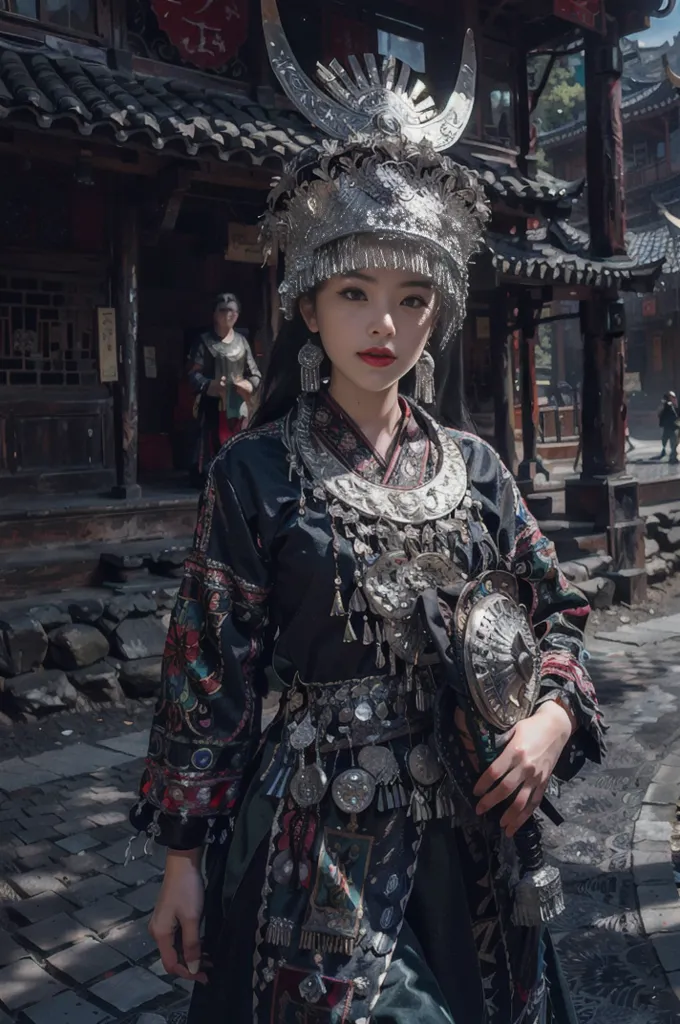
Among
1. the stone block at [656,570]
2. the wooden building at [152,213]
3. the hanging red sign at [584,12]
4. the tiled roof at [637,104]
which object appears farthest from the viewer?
the tiled roof at [637,104]

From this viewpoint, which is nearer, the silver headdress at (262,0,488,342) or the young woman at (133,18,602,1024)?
the young woman at (133,18,602,1024)

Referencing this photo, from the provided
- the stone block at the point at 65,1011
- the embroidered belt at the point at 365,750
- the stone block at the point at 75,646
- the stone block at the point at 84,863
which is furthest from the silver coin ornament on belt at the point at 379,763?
the stone block at the point at 75,646

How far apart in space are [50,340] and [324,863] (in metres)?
8.23

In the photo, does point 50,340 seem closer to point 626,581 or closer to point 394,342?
point 626,581

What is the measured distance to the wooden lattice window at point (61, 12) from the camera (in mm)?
8242

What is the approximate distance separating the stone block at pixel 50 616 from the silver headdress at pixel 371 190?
5063 mm

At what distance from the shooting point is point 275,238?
84.4 inches

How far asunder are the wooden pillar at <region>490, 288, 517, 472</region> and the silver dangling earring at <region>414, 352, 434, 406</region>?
11740 mm

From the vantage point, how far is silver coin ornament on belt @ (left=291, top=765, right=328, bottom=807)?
71.4 inches

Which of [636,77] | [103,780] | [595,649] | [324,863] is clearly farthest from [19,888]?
[636,77]

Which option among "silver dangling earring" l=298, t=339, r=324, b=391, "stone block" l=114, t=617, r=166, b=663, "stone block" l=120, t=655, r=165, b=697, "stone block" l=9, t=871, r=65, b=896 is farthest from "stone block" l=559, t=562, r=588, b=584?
"silver dangling earring" l=298, t=339, r=324, b=391

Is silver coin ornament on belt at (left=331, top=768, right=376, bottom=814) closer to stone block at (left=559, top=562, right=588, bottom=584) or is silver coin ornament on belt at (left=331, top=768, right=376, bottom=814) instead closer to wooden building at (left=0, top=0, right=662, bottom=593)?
wooden building at (left=0, top=0, right=662, bottom=593)

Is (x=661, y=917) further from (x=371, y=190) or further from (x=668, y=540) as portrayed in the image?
(x=668, y=540)

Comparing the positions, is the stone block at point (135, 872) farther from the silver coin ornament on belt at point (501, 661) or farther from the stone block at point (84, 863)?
the silver coin ornament on belt at point (501, 661)
